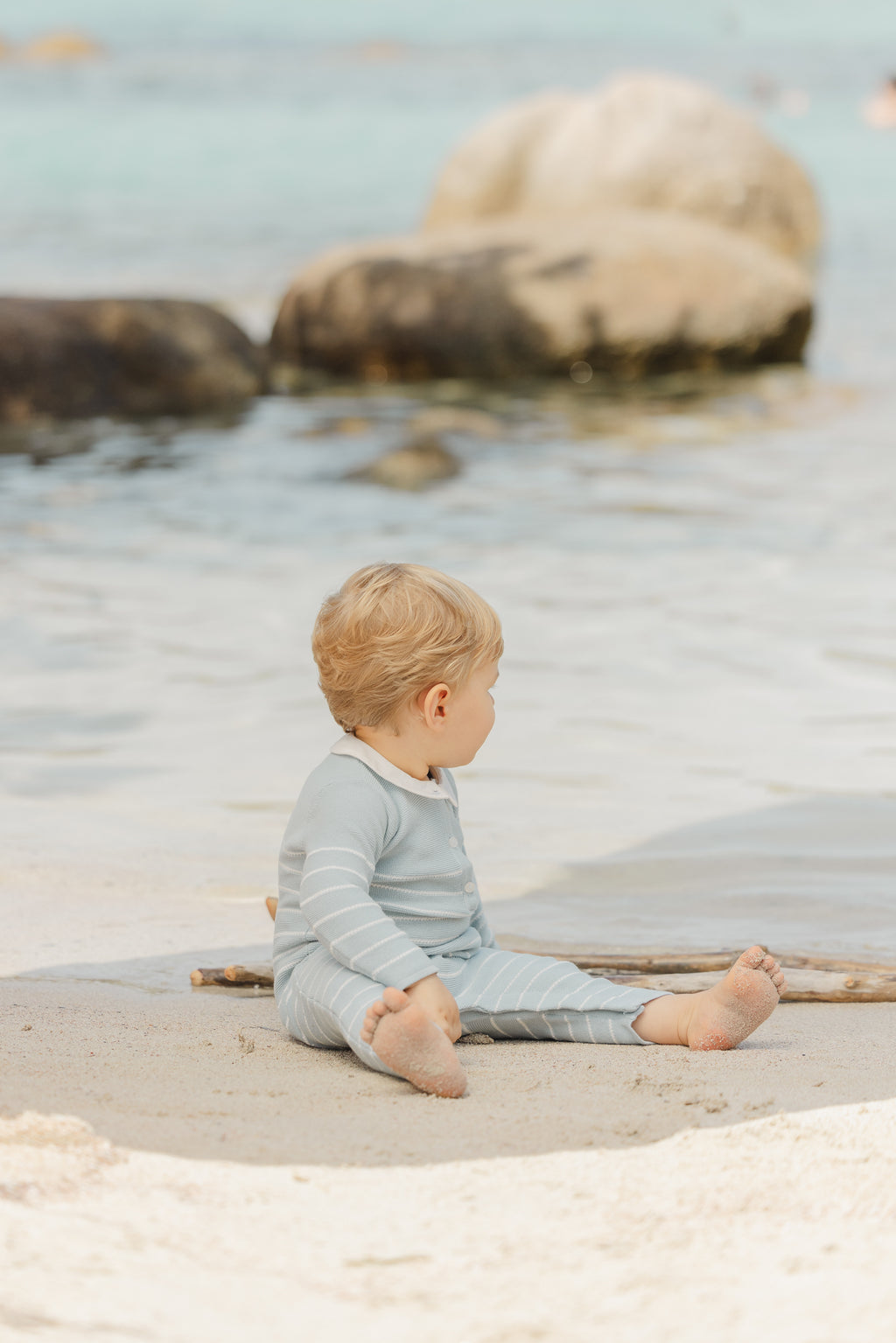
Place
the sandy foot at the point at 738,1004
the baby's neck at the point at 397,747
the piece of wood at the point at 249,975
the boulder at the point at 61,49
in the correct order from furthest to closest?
the boulder at the point at 61,49, the piece of wood at the point at 249,975, the baby's neck at the point at 397,747, the sandy foot at the point at 738,1004

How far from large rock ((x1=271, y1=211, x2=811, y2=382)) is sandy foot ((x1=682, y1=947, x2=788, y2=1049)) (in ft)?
28.8

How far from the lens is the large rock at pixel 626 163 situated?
15.5 metres

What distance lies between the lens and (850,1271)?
1532 mm

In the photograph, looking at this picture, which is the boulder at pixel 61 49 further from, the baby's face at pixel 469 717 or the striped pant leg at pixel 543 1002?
the striped pant leg at pixel 543 1002

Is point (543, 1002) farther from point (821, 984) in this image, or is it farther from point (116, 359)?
point (116, 359)

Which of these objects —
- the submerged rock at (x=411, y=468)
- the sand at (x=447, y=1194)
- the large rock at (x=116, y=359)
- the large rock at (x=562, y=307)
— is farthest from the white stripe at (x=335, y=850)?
the large rock at (x=562, y=307)

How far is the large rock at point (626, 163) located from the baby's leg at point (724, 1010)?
13.9 m

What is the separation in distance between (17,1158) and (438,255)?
9875 mm

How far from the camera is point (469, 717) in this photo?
2475mm

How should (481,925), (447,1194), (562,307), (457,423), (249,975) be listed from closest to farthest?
(447,1194) < (481,925) < (249,975) < (457,423) < (562,307)

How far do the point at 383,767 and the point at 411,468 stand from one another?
576cm

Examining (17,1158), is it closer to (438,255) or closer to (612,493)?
(612,493)

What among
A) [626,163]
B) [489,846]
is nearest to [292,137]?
[626,163]

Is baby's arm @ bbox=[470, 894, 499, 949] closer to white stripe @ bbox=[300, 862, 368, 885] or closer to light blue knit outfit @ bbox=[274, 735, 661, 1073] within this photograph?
light blue knit outfit @ bbox=[274, 735, 661, 1073]
